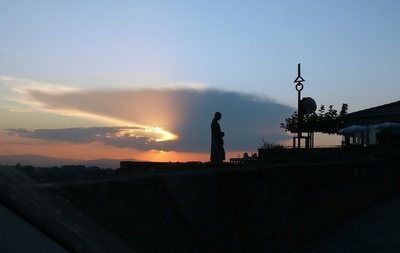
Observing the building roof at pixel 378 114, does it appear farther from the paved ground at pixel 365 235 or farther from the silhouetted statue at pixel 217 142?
the paved ground at pixel 365 235

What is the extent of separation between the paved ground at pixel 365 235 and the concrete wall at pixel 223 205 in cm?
16

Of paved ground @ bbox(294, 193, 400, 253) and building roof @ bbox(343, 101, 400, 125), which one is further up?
building roof @ bbox(343, 101, 400, 125)

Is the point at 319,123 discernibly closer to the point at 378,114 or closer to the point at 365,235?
the point at 378,114

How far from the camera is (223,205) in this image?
4.70 m

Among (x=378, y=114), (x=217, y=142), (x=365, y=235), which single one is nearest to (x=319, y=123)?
(x=378, y=114)

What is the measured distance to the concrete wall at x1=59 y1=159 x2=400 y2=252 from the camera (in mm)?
3379

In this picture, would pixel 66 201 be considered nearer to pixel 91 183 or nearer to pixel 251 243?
pixel 91 183

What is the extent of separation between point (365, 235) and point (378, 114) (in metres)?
28.7

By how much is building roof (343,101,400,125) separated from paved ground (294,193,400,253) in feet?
85.3

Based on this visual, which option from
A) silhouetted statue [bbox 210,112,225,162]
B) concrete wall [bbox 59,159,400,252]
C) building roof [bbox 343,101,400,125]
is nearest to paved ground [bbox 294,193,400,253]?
concrete wall [bbox 59,159,400,252]

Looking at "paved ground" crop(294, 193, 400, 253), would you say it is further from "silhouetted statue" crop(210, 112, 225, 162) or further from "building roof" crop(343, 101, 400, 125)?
"building roof" crop(343, 101, 400, 125)

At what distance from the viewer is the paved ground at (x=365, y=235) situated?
6.17 meters

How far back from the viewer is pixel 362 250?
613 centimetres

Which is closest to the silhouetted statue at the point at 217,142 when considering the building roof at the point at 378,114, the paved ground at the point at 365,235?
the paved ground at the point at 365,235
